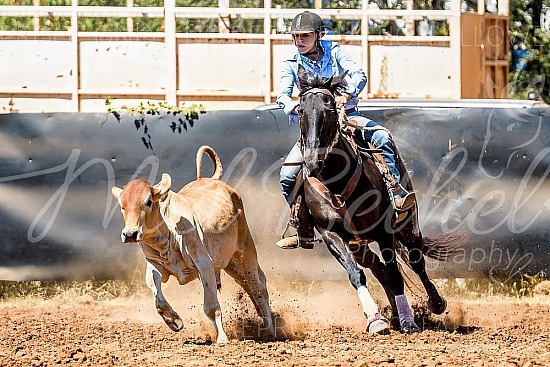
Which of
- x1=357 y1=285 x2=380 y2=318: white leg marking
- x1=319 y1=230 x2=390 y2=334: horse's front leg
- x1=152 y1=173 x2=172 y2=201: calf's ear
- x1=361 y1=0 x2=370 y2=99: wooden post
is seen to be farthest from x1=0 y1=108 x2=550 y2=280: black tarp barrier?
x1=357 y1=285 x2=380 y2=318: white leg marking

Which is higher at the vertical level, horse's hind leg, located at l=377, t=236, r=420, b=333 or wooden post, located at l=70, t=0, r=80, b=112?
wooden post, located at l=70, t=0, r=80, b=112

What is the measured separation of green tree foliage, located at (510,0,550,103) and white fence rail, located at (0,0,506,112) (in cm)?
811

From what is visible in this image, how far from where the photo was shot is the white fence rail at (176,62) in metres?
12.5

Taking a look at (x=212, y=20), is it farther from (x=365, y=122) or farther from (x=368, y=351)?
(x=368, y=351)

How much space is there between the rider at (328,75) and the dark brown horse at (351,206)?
0.21 m

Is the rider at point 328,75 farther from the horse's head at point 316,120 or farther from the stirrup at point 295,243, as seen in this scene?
the horse's head at point 316,120

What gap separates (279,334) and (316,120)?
98.2 inches

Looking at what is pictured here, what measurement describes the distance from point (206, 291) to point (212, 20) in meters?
6.22

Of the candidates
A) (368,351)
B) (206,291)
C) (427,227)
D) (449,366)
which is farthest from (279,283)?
(449,366)

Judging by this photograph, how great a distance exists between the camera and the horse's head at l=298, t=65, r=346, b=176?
25.5 feet

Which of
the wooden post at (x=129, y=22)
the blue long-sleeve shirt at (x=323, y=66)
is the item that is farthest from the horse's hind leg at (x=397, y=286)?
the wooden post at (x=129, y=22)

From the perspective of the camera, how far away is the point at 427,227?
10.5 meters

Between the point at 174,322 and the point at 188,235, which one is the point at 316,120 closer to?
the point at 188,235

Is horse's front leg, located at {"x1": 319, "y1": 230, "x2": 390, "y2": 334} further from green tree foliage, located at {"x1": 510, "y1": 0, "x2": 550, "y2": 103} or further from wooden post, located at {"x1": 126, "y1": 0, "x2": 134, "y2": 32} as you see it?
green tree foliage, located at {"x1": 510, "y1": 0, "x2": 550, "y2": 103}
